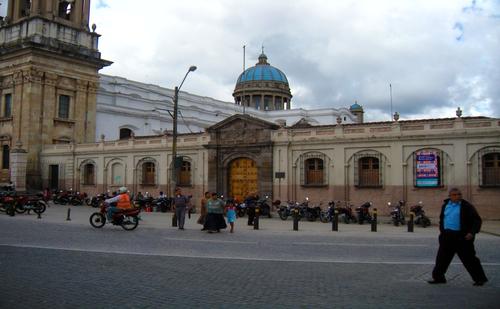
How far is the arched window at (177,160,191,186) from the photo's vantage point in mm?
33562

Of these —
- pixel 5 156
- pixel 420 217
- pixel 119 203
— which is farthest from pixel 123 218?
pixel 5 156

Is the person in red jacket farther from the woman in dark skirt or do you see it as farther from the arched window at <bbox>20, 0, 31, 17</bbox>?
the arched window at <bbox>20, 0, 31, 17</bbox>

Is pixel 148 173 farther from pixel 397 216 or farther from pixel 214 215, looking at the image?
pixel 397 216

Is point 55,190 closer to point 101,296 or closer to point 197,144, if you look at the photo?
point 197,144

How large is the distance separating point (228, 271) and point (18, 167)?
3633 centimetres

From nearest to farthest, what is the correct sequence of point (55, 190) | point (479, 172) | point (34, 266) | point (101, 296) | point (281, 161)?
point (101, 296)
point (34, 266)
point (479, 172)
point (281, 161)
point (55, 190)

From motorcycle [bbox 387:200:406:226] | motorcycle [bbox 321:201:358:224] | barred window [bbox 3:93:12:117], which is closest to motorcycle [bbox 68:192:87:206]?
barred window [bbox 3:93:12:117]

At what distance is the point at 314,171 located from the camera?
1122 inches

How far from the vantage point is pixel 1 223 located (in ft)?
68.1

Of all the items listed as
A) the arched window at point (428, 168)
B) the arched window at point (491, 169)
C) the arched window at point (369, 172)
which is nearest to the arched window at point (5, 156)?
the arched window at point (369, 172)

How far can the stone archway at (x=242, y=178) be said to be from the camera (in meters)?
30.6

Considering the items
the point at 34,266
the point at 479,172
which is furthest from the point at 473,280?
the point at 479,172

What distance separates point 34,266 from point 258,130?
67.7ft

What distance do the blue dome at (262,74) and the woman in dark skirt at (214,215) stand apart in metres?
61.8
